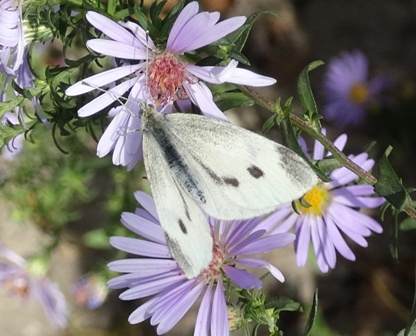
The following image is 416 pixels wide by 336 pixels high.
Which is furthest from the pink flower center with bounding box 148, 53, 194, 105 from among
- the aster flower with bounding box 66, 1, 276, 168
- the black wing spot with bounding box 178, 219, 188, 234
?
the black wing spot with bounding box 178, 219, 188, 234

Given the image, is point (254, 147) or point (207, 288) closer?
point (254, 147)

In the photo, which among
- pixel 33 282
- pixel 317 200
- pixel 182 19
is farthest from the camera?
pixel 33 282

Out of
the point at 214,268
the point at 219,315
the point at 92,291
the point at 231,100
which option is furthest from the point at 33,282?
the point at 231,100

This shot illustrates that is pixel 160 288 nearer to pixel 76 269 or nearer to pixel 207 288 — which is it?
pixel 207 288

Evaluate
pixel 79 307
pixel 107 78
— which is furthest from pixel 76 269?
pixel 107 78

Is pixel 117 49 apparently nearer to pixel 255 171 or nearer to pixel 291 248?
pixel 255 171

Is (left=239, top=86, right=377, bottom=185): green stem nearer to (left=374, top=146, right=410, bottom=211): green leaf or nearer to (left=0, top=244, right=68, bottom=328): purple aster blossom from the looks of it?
(left=374, top=146, right=410, bottom=211): green leaf
